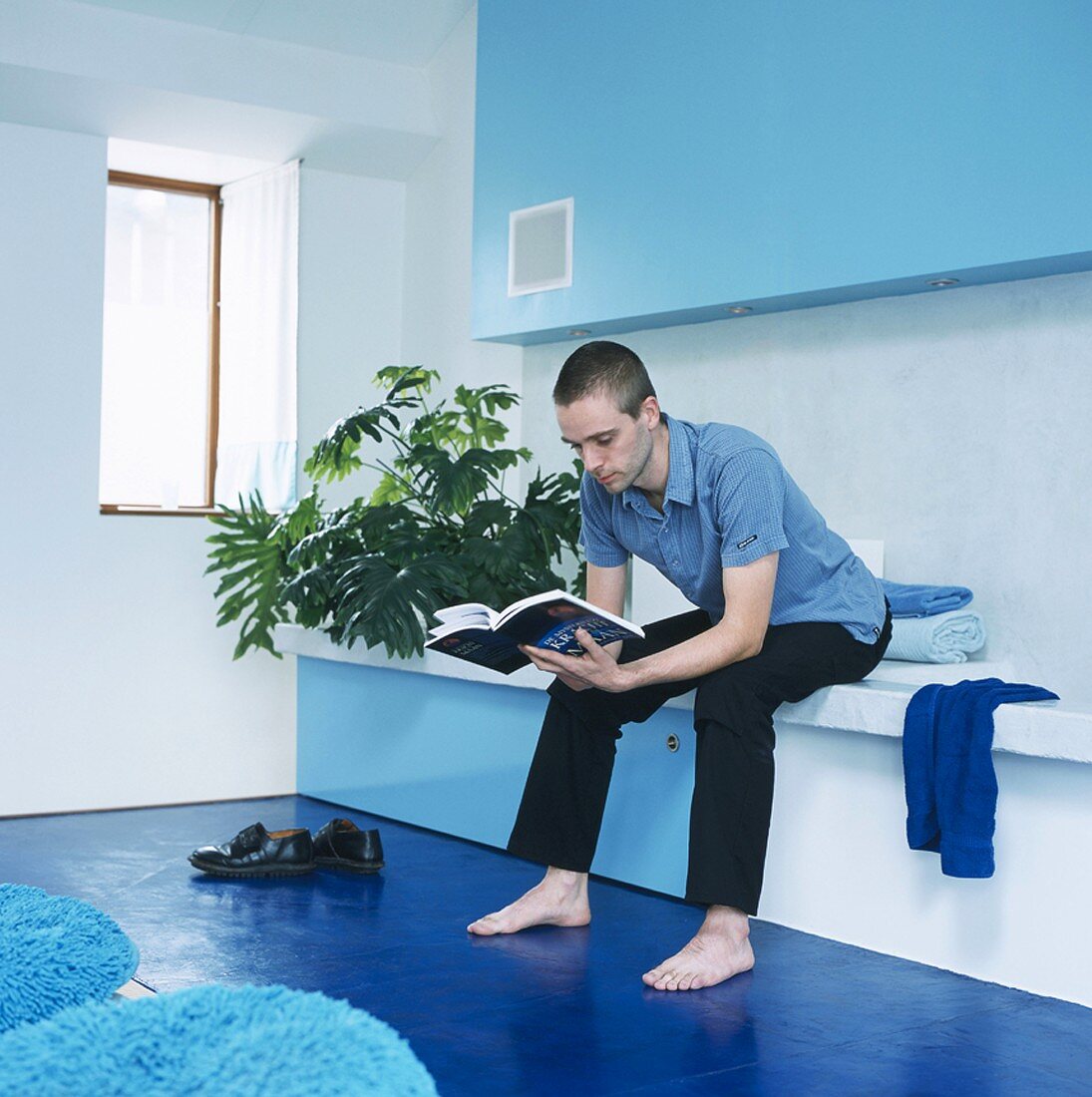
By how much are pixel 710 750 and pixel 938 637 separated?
85cm

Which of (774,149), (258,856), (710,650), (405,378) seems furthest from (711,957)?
(405,378)

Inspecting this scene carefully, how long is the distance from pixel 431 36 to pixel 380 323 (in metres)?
1.00

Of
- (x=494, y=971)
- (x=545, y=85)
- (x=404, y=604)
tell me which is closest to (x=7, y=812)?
(x=404, y=604)

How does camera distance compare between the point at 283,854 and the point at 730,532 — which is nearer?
the point at 730,532

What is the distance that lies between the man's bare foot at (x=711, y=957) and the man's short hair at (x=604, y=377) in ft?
3.06

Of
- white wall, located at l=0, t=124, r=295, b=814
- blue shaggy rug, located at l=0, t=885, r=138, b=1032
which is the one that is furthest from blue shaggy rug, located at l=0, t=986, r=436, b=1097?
white wall, located at l=0, t=124, r=295, b=814

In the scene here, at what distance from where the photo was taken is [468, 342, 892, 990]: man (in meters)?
2.62

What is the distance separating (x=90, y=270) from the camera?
461 centimetres

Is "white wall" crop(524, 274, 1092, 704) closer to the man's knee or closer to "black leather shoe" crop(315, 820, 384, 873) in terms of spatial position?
the man's knee

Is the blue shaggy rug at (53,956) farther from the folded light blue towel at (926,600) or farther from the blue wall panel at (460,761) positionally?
the folded light blue towel at (926,600)

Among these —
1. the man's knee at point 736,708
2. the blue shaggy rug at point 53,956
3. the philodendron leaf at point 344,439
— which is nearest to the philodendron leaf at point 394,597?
the philodendron leaf at point 344,439

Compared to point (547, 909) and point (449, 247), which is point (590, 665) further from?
point (449, 247)

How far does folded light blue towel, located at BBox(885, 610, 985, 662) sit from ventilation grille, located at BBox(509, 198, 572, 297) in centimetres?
147

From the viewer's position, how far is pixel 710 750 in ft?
8.70
